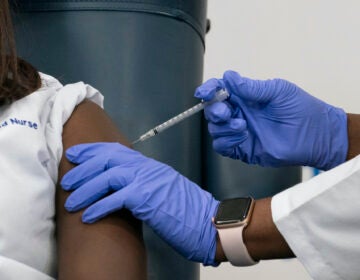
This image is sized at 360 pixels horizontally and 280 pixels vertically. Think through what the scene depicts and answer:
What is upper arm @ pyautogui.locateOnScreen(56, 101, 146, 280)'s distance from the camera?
96 centimetres

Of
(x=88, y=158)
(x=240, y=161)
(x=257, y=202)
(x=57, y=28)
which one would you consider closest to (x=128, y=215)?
(x=88, y=158)

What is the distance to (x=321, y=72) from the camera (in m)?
2.16

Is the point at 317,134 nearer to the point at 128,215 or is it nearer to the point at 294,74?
the point at 128,215

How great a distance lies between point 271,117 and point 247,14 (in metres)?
0.88

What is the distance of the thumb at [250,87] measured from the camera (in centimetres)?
136

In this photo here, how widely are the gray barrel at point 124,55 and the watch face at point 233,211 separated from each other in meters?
0.37

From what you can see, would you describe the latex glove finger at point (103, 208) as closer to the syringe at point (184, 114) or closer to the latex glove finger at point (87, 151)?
the latex glove finger at point (87, 151)

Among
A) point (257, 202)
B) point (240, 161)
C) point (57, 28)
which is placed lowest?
point (240, 161)

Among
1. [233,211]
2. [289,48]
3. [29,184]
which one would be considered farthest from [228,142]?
[289,48]

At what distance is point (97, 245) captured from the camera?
980 mm

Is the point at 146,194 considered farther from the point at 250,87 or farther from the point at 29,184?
the point at 250,87

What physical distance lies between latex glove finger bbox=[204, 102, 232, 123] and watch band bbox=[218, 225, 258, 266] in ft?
1.03

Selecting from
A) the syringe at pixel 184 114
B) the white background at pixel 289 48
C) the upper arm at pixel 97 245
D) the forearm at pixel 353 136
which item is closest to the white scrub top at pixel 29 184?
the upper arm at pixel 97 245

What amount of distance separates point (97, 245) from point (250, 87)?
1.90 feet
